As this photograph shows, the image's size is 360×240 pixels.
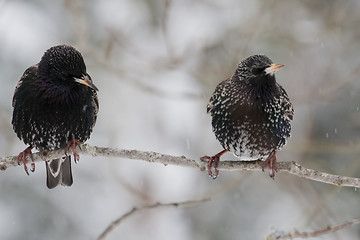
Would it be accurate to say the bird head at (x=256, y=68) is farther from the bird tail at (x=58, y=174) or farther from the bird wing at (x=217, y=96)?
the bird tail at (x=58, y=174)

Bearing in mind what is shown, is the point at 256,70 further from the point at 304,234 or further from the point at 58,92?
the point at 58,92

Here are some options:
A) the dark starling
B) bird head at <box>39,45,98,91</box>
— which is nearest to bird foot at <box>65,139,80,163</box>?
bird head at <box>39,45,98,91</box>

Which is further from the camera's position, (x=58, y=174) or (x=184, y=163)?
(x=58, y=174)

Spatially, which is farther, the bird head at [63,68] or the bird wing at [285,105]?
the bird wing at [285,105]

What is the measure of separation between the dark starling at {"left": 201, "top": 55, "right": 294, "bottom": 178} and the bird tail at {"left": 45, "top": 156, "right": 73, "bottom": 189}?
4.28 feet

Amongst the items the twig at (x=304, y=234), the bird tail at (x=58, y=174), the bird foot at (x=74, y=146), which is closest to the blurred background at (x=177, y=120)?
the bird tail at (x=58, y=174)

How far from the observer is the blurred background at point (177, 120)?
8.47m

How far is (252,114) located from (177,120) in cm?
670

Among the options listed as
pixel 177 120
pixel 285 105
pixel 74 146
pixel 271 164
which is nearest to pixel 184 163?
pixel 271 164

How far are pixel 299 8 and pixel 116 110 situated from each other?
4.15 m

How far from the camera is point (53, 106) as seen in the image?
473 centimetres

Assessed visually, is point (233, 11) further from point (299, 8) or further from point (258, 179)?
point (258, 179)

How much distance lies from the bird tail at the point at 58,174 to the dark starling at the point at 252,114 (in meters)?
1.30

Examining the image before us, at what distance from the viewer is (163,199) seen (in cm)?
1069
